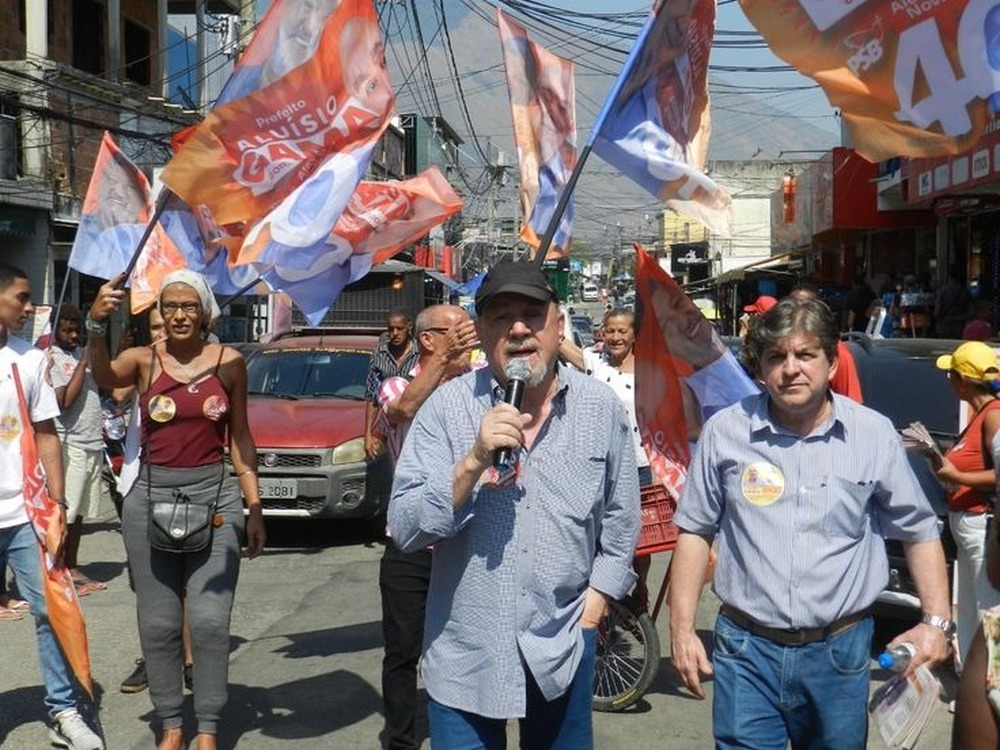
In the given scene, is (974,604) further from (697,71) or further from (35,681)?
(35,681)

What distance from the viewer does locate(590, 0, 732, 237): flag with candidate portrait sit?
5008 mm

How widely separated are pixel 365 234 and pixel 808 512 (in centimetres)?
418

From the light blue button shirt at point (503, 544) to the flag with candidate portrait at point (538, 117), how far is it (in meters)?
4.11

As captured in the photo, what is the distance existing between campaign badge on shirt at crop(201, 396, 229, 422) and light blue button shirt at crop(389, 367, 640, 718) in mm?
2013

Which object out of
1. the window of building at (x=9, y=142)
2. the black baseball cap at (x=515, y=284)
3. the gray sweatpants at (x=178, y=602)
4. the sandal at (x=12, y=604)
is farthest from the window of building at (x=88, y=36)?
the black baseball cap at (x=515, y=284)

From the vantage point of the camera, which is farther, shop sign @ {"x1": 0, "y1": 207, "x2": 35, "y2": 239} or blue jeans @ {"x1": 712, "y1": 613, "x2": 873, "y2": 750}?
shop sign @ {"x1": 0, "y1": 207, "x2": 35, "y2": 239}

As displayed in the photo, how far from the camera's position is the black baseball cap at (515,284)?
343 centimetres

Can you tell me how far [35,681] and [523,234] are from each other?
11.2 feet

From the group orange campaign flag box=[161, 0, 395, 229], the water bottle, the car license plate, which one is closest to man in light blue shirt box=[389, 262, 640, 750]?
the water bottle

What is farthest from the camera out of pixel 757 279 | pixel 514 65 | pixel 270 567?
pixel 757 279

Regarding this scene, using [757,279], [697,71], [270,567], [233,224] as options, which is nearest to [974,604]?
[697,71]

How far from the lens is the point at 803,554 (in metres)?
3.68

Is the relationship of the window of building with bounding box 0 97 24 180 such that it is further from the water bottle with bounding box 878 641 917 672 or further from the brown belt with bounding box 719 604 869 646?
the water bottle with bounding box 878 641 917 672

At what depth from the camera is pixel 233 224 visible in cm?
683
